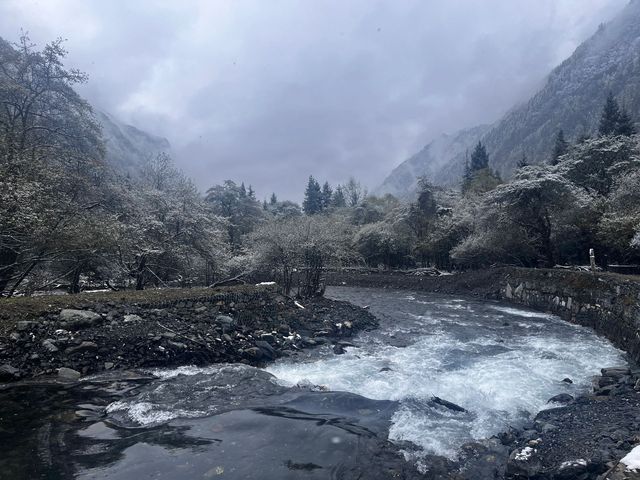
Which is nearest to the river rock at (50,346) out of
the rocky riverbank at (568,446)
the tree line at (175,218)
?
the tree line at (175,218)

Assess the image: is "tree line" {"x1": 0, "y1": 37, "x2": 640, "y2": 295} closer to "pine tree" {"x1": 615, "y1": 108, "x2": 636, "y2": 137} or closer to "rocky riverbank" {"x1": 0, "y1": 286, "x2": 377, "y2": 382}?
"pine tree" {"x1": 615, "y1": 108, "x2": 636, "y2": 137}

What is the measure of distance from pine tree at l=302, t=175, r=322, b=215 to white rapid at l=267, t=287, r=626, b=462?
6162 centimetres

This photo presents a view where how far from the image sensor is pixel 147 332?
450 inches

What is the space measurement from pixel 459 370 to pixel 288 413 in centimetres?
569

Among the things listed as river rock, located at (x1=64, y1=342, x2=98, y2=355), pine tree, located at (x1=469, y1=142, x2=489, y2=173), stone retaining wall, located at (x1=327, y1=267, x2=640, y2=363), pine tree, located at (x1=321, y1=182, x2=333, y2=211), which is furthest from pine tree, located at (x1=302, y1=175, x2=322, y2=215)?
river rock, located at (x1=64, y1=342, x2=98, y2=355)

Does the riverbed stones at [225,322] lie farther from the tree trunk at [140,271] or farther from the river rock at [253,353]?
the tree trunk at [140,271]

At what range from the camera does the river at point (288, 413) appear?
6.07 m

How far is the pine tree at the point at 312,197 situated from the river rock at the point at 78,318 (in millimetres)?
68885

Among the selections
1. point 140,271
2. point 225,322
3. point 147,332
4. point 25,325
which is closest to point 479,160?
point 140,271

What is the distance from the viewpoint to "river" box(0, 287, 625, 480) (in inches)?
239

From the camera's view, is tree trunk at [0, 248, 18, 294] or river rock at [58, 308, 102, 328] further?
tree trunk at [0, 248, 18, 294]

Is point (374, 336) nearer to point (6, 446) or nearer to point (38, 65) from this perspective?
point (6, 446)

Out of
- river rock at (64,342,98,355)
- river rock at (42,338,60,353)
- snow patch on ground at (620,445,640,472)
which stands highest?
river rock at (42,338,60,353)

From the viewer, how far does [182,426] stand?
7.33 meters
